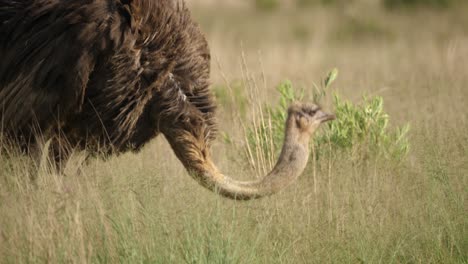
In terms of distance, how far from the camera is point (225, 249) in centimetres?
478

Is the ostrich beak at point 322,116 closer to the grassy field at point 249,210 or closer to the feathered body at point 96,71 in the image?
the grassy field at point 249,210

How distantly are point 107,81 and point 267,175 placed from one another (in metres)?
1.07

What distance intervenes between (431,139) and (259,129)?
52.2 inches

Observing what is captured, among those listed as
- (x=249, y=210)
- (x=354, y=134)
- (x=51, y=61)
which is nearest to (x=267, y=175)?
(x=249, y=210)

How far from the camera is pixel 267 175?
5629mm

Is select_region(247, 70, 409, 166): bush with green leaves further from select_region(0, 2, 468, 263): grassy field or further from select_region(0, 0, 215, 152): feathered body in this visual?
select_region(0, 0, 215, 152): feathered body

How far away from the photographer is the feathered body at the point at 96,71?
5680 millimetres

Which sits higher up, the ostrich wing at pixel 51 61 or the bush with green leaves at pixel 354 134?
the ostrich wing at pixel 51 61

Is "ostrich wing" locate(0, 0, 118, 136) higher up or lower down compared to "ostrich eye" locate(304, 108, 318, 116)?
higher up

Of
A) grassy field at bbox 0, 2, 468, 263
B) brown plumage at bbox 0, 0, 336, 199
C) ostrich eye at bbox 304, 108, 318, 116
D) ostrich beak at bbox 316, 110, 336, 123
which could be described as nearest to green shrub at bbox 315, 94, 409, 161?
grassy field at bbox 0, 2, 468, 263

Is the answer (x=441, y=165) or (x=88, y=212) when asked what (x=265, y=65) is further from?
(x=88, y=212)

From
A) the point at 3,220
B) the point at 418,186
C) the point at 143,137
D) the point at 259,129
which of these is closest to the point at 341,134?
the point at 259,129

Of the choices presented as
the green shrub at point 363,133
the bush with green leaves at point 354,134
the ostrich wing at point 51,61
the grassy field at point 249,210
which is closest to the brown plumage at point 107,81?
the ostrich wing at point 51,61

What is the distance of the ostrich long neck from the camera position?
5.59m
